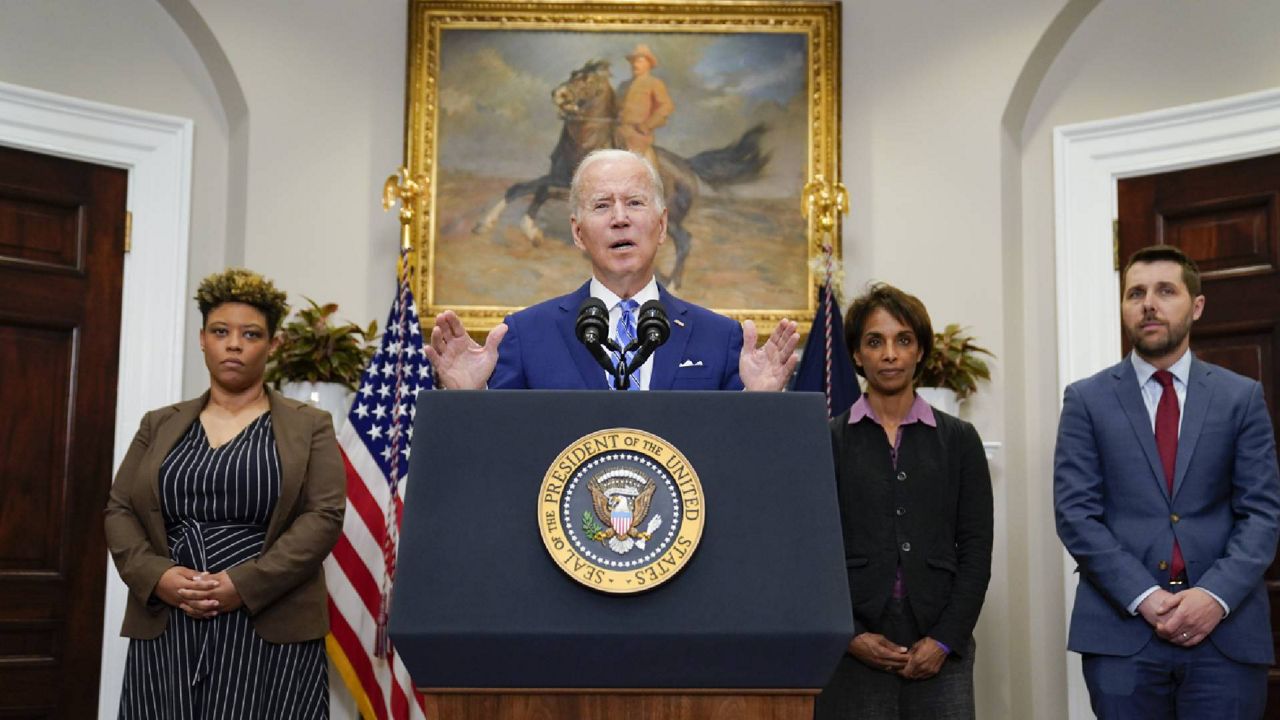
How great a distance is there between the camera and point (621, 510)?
1.76 m

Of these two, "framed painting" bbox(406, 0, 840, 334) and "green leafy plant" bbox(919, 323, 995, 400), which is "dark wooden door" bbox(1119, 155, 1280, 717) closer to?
"green leafy plant" bbox(919, 323, 995, 400)

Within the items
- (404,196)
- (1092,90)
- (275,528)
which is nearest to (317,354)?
(404,196)

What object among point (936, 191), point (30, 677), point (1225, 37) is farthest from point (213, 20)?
point (1225, 37)

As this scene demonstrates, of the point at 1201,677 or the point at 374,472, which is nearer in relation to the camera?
the point at 1201,677

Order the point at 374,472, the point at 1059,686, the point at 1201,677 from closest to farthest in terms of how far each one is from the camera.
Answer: the point at 1201,677 < the point at 374,472 < the point at 1059,686

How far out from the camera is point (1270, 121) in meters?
4.78

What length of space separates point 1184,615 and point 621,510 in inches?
84.8

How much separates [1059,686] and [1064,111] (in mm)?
2253

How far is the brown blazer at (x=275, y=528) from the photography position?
11.9ft

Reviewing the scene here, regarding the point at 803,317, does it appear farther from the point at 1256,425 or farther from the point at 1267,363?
the point at 1256,425

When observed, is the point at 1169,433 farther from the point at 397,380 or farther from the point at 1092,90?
the point at 397,380

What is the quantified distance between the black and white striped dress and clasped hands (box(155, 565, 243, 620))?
0.15 feet

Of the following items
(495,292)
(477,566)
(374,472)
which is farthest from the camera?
(495,292)

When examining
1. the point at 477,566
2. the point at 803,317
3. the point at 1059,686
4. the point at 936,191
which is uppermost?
the point at 936,191
